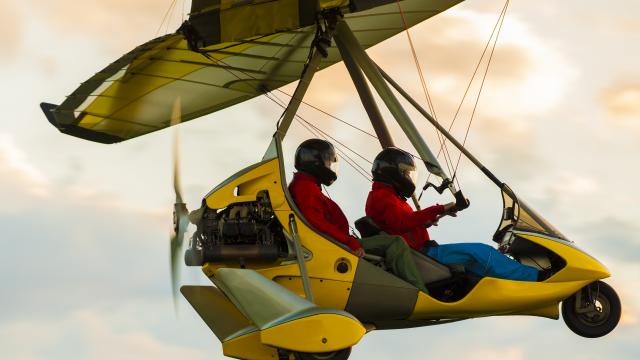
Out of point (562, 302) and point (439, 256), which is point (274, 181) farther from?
point (562, 302)

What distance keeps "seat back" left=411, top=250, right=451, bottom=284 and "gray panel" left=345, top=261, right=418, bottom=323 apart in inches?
10.6

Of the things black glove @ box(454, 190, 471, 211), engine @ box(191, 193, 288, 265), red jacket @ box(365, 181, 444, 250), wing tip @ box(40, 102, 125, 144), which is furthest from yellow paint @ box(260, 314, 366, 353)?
wing tip @ box(40, 102, 125, 144)

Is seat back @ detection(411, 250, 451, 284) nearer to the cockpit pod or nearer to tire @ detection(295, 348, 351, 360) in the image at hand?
the cockpit pod

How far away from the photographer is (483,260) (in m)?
14.1

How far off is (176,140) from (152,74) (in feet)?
7.79

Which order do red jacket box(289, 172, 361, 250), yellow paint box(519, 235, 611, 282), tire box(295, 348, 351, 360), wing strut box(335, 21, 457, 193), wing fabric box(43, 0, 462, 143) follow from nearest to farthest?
tire box(295, 348, 351, 360)
red jacket box(289, 172, 361, 250)
yellow paint box(519, 235, 611, 282)
wing strut box(335, 21, 457, 193)
wing fabric box(43, 0, 462, 143)

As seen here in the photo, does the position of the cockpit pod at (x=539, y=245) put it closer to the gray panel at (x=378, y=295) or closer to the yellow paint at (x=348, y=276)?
the yellow paint at (x=348, y=276)

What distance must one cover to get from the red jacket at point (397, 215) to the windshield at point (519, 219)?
2.74 feet

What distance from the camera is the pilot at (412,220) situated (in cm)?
1406

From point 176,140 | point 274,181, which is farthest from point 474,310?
point 176,140

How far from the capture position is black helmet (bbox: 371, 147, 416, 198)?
14492mm

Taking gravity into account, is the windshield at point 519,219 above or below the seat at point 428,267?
above

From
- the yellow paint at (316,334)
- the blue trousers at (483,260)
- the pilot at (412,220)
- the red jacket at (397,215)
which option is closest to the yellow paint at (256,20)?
the pilot at (412,220)

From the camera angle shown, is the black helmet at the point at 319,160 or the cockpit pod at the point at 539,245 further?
the black helmet at the point at 319,160
